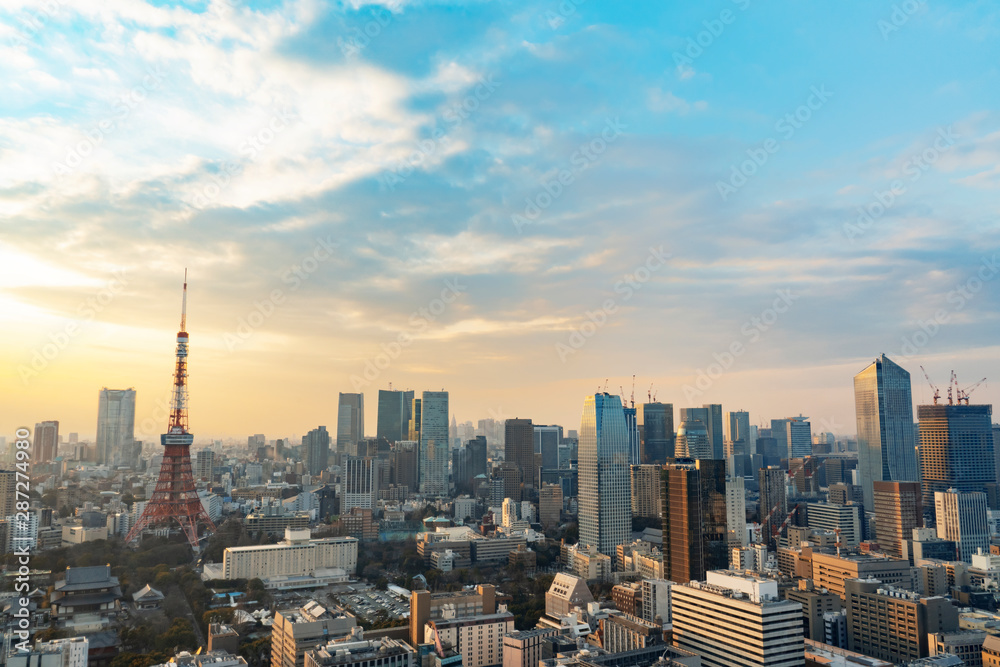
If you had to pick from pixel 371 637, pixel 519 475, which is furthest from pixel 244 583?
pixel 519 475

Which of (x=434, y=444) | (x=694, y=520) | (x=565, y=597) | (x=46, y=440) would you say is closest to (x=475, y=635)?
(x=565, y=597)

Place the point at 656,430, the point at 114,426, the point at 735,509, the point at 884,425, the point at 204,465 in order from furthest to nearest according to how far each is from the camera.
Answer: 1. the point at 656,430
2. the point at 204,465
3. the point at 114,426
4. the point at 884,425
5. the point at 735,509

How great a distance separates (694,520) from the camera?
2398cm

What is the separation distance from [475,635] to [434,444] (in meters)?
43.6

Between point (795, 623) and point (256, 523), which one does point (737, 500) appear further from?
point (256, 523)

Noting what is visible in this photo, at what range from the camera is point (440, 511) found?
4716 cm

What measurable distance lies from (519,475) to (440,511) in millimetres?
7504

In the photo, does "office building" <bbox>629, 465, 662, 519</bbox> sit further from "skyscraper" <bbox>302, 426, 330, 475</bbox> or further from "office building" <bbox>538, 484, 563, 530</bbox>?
"skyscraper" <bbox>302, 426, 330, 475</bbox>

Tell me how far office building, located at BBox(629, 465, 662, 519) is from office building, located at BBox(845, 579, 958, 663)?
22603 millimetres

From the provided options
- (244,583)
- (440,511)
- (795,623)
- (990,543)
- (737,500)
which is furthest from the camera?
(440,511)

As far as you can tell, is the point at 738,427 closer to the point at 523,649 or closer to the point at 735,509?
the point at 735,509

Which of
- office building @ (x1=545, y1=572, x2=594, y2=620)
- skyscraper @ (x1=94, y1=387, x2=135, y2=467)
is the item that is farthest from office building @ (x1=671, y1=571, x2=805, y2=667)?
skyscraper @ (x1=94, y1=387, x2=135, y2=467)

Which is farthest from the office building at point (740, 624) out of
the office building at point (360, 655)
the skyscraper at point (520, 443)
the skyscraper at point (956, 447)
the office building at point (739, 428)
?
the office building at point (739, 428)

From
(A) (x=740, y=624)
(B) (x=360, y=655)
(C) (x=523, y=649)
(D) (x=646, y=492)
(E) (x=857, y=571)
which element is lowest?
(C) (x=523, y=649)
